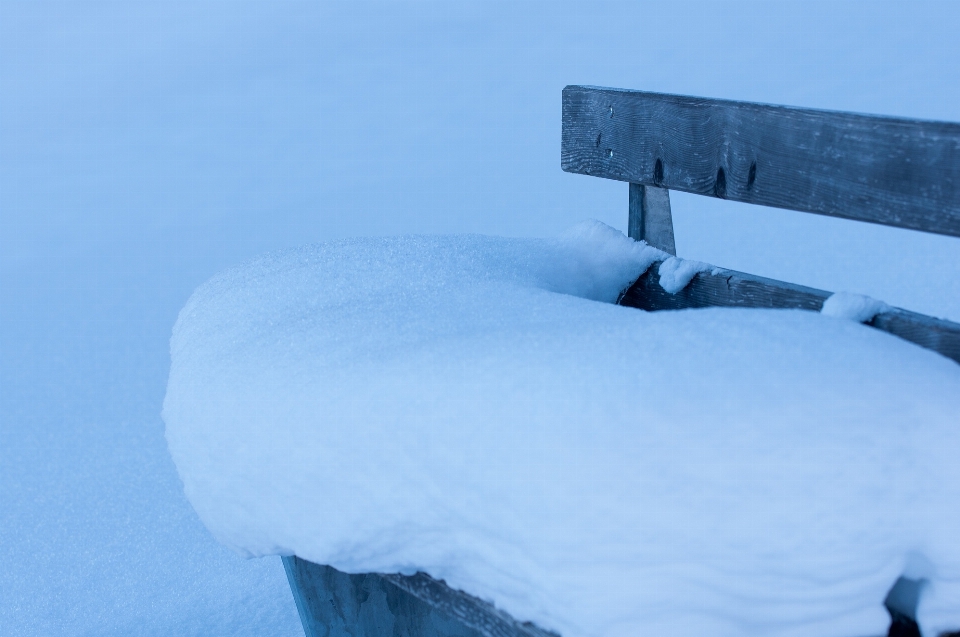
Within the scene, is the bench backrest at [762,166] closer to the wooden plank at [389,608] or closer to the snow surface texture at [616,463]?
the snow surface texture at [616,463]

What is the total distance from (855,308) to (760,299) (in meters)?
0.31

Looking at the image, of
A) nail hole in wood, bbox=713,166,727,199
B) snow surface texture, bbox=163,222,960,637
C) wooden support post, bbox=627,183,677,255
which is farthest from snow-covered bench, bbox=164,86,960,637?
wooden support post, bbox=627,183,677,255

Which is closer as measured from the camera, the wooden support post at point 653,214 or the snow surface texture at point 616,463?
the snow surface texture at point 616,463

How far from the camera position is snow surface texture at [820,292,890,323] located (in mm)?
1646

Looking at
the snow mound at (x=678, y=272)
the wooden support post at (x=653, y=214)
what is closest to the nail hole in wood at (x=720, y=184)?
the snow mound at (x=678, y=272)

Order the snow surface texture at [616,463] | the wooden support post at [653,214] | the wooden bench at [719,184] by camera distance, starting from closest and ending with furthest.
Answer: the snow surface texture at [616,463] → the wooden bench at [719,184] → the wooden support post at [653,214]

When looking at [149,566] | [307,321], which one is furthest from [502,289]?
[149,566]

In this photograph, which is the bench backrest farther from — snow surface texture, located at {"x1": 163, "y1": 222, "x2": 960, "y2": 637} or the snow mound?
snow surface texture, located at {"x1": 163, "y1": 222, "x2": 960, "y2": 637}

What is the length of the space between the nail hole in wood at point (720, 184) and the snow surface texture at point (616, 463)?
2.04 feet

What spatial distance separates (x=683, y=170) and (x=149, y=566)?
96.9 inches

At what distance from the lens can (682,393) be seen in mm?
1215

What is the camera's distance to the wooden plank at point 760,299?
1573 mm

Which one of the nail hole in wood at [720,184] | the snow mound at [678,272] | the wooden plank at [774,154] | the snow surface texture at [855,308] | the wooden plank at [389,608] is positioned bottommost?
the wooden plank at [389,608]

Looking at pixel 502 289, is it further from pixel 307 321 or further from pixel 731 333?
pixel 731 333
